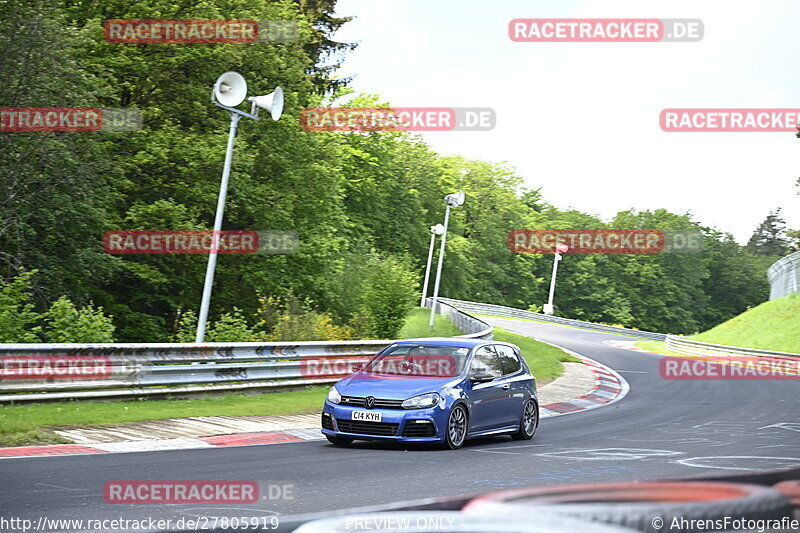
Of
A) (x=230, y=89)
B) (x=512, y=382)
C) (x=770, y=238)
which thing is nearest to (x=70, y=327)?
(x=230, y=89)

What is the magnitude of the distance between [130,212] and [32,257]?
5.16m

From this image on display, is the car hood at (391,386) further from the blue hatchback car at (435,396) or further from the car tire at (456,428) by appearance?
the car tire at (456,428)

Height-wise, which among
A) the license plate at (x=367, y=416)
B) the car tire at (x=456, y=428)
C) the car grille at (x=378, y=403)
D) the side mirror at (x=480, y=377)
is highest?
the side mirror at (x=480, y=377)

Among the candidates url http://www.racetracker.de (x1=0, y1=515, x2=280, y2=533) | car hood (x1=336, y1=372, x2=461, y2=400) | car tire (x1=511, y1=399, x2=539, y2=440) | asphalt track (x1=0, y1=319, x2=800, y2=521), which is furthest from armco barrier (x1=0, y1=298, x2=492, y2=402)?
url http://www.racetracker.de (x1=0, y1=515, x2=280, y2=533)

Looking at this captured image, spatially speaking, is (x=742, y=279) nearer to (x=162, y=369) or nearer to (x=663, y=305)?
(x=663, y=305)

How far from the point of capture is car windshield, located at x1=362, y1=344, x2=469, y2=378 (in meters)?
14.4

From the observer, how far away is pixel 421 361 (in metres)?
14.6

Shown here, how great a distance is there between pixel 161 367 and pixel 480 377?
5.65 m

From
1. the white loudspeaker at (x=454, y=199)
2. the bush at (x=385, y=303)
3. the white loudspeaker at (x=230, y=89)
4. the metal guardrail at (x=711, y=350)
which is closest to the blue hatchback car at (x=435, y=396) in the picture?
the white loudspeaker at (x=230, y=89)

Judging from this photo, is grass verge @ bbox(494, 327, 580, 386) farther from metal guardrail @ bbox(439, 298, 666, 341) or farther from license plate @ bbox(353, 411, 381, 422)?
metal guardrail @ bbox(439, 298, 666, 341)

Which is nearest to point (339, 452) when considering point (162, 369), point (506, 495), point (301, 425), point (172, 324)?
point (301, 425)

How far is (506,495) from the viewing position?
2.23m

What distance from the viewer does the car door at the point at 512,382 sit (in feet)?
49.2

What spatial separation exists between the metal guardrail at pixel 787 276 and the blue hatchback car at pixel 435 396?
4681 cm
